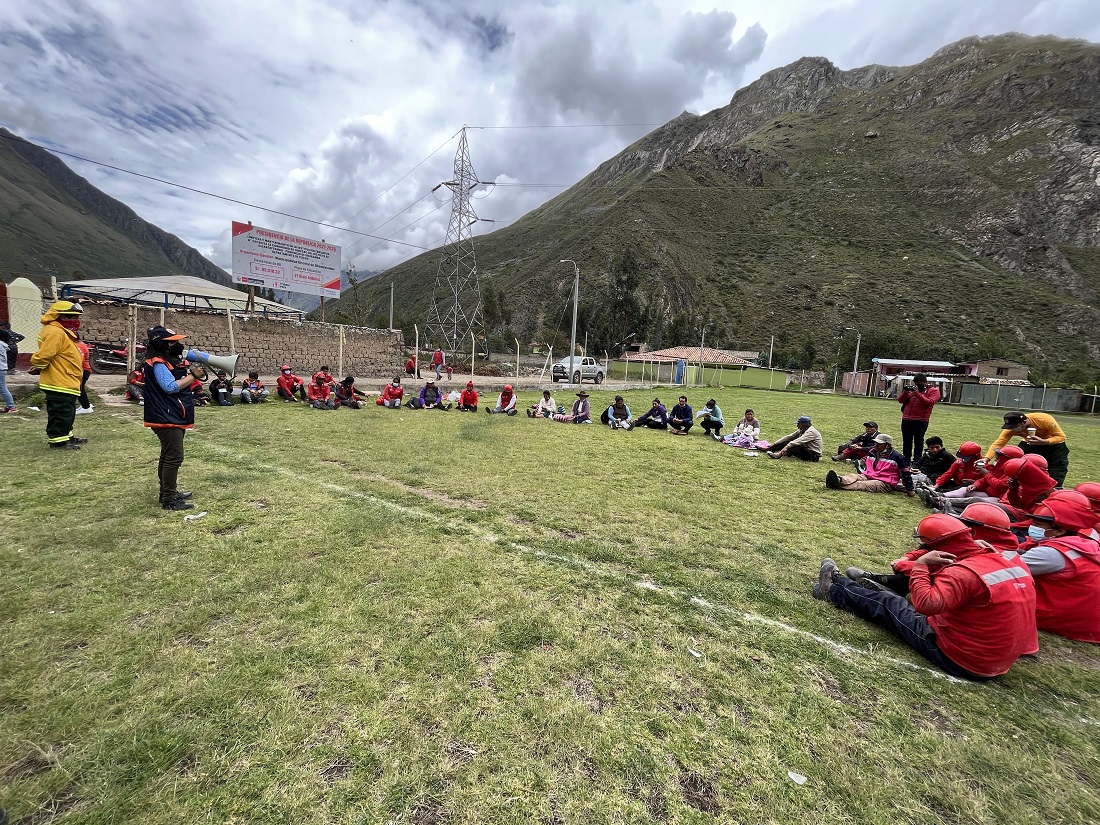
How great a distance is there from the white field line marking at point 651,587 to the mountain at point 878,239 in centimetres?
4908

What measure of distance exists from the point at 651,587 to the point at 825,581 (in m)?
1.47

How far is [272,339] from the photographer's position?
18500 millimetres

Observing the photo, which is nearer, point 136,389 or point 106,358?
point 136,389

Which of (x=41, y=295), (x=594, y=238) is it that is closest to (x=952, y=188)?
(x=594, y=238)

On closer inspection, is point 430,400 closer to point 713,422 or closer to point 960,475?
point 713,422

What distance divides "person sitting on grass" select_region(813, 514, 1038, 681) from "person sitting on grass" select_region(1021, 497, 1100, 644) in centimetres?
70

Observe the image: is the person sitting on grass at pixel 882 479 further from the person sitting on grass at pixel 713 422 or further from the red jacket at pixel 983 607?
the red jacket at pixel 983 607

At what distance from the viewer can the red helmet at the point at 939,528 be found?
9.73 ft

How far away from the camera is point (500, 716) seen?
2275mm

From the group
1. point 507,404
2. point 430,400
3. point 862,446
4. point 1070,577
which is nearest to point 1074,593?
point 1070,577

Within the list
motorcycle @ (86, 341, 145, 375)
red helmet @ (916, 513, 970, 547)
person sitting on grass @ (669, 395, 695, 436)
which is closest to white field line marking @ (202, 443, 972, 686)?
red helmet @ (916, 513, 970, 547)

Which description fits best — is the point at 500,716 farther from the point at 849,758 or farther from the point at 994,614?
the point at 994,614

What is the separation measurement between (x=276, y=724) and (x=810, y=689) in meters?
2.85

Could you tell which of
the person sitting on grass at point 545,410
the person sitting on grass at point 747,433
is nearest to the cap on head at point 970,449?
the person sitting on grass at point 747,433
